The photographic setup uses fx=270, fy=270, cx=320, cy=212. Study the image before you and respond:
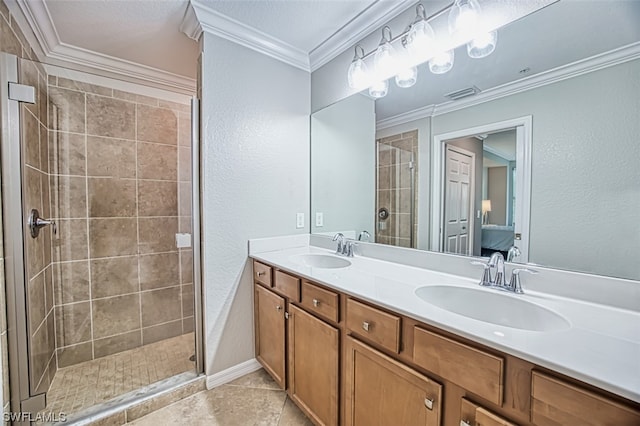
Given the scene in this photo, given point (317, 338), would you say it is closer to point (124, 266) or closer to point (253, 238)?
point (253, 238)

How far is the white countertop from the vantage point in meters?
0.58

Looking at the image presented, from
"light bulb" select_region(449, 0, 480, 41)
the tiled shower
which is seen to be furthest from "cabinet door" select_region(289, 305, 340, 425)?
"light bulb" select_region(449, 0, 480, 41)

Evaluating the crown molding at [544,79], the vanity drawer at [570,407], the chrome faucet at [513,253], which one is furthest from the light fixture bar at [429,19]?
the vanity drawer at [570,407]

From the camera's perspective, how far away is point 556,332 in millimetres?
750

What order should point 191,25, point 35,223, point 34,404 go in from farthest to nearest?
1. point 191,25
2. point 35,223
3. point 34,404

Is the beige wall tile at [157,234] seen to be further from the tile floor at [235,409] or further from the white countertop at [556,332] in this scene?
the white countertop at [556,332]

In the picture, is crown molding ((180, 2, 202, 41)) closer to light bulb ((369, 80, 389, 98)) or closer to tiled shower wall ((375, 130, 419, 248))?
light bulb ((369, 80, 389, 98))

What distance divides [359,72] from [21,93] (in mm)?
1783

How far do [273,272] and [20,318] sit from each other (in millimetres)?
1218

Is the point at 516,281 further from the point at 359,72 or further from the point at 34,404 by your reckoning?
the point at 34,404

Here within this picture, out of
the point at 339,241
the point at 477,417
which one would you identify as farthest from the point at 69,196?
the point at 477,417

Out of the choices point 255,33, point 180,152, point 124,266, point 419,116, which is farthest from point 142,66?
point 419,116

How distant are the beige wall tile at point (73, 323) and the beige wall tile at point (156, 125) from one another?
4.50ft

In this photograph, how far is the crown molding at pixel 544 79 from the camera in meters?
0.95
